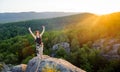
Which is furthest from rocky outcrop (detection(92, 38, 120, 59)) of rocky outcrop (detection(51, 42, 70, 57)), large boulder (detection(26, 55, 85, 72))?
large boulder (detection(26, 55, 85, 72))

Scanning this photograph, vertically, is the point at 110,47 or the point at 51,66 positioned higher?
the point at 51,66

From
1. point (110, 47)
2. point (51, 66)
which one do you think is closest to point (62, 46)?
point (110, 47)

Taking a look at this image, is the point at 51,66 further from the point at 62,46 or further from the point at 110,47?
the point at 62,46

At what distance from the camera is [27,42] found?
16025cm

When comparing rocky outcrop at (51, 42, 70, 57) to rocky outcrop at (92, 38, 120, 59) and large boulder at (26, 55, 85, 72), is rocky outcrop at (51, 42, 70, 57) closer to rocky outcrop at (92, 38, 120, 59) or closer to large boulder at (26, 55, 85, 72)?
rocky outcrop at (92, 38, 120, 59)

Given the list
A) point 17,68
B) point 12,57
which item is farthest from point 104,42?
point 17,68

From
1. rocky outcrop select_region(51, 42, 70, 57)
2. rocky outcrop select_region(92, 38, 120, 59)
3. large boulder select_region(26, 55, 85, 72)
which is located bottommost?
rocky outcrop select_region(51, 42, 70, 57)

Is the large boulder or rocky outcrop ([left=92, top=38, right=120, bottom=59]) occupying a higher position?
the large boulder

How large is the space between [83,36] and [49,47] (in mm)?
19564

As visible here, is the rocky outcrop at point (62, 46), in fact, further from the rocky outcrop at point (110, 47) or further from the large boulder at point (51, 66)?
the large boulder at point (51, 66)

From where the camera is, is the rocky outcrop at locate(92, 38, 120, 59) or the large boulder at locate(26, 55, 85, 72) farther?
the rocky outcrop at locate(92, 38, 120, 59)

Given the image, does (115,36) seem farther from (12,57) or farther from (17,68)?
(17,68)

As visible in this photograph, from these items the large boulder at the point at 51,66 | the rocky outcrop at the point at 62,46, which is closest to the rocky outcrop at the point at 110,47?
the rocky outcrop at the point at 62,46

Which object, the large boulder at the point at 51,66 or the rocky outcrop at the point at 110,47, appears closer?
the large boulder at the point at 51,66
